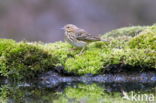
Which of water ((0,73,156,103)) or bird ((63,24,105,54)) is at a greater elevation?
bird ((63,24,105,54))

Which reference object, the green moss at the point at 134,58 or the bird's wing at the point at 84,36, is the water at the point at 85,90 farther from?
the bird's wing at the point at 84,36

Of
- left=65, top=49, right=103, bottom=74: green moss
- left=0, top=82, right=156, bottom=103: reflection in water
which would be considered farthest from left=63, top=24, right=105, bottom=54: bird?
left=0, top=82, right=156, bottom=103: reflection in water

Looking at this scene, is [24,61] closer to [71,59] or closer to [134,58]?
[71,59]

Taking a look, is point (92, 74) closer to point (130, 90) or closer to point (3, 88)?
point (130, 90)

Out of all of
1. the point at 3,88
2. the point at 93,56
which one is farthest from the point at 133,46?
the point at 3,88

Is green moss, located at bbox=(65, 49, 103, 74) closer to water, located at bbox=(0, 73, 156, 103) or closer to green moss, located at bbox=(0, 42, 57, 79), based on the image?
water, located at bbox=(0, 73, 156, 103)

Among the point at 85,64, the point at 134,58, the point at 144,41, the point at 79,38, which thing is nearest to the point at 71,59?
the point at 85,64

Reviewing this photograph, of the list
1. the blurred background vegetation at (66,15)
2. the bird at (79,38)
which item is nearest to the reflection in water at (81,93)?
the bird at (79,38)
